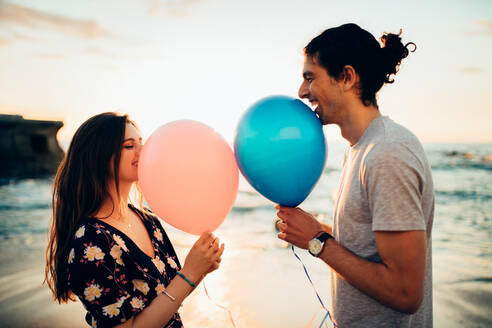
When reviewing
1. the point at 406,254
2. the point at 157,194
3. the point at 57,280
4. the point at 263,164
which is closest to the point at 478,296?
the point at 406,254

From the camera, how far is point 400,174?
130 cm

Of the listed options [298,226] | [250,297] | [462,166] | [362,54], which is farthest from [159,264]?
[462,166]

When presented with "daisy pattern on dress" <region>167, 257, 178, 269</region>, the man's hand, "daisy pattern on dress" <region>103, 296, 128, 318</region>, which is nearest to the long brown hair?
"daisy pattern on dress" <region>103, 296, 128, 318</region>

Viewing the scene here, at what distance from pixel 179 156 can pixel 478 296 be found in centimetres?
494

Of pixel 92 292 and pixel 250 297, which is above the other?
pixel 92 292

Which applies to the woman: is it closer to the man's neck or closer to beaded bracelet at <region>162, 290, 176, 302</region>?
beaded bracelet at <region>162, 290, 176, 302</region>

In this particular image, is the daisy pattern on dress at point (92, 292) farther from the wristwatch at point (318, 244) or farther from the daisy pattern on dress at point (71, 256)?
the wristwatch at point (318, 244)

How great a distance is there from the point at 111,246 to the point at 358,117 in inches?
60.6

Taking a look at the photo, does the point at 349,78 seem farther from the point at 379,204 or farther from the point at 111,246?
the point at 111,246

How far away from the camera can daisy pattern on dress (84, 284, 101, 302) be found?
147cm

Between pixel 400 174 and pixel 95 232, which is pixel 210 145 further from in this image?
pixel 400 174

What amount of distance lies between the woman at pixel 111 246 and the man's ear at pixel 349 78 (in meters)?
1.19

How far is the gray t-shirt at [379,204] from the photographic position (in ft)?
4.26

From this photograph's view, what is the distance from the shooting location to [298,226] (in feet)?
5.52
